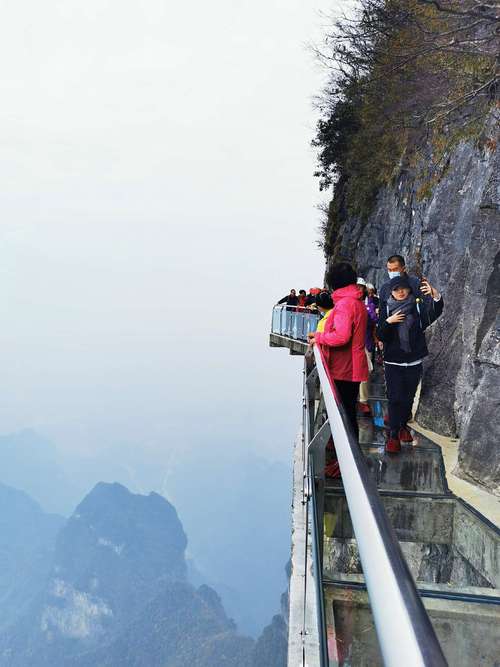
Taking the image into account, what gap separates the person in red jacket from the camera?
4.22 m

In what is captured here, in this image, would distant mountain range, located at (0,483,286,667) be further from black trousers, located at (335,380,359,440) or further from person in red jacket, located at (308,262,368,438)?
person in red jacket, located at (308,262,368,438)

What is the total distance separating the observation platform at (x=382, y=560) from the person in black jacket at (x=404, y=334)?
0.69 meters

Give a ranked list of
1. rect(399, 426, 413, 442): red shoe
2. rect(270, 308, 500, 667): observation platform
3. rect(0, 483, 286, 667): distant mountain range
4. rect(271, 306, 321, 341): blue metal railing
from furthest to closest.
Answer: rect(0, 483, 286, 667): distant mountain range
rect(271, 306, 321, 341): blue metal railing
rect(399, 426, 413, 442): red shoe
rect(270, 308, 500, 667): observation platform

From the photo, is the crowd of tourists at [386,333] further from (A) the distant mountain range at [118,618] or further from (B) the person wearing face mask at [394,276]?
(A) the distant mountain range at [118,618]

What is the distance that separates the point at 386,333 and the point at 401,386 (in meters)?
0.64

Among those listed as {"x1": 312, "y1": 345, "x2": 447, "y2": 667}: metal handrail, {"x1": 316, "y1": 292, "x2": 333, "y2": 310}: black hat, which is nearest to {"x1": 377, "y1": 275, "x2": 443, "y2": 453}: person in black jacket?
{"x1": 316, "y1": 292, "x2": 333, "y2": 310}: black hat

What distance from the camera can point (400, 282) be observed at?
517cm

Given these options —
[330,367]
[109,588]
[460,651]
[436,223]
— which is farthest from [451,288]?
[109,588]

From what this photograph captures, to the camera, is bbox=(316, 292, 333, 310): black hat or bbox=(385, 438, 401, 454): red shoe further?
bbox=(385, 438, 401, 454): red shoe

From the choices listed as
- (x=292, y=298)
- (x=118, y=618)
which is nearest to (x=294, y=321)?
(x=292, y=298)

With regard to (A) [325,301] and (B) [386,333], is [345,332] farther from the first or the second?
(B) [386,333]

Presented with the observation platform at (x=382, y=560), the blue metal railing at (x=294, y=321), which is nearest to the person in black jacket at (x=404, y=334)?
the observation platform at (x=382, y=560)

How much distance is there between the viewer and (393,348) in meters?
5.31

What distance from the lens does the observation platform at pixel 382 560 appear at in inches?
32.1
